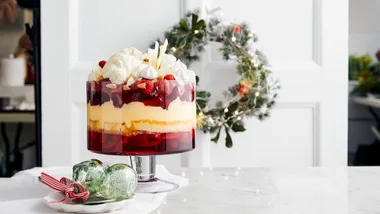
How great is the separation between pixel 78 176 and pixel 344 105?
1.74m

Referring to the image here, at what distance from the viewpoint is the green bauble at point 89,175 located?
Result: 104 cm

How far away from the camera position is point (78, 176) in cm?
108

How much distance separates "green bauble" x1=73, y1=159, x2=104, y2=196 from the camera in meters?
1.04

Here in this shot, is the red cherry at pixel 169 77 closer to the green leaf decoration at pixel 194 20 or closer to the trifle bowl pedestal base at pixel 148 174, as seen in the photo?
the trifle bowl pedestal base at pixel 148 174

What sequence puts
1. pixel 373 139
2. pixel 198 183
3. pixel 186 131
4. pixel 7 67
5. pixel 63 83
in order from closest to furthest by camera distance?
1. pixel 186 131
2. pixel 198 183
3. pixel 63 83
4. pixel 7 67
5. pixel 373 139

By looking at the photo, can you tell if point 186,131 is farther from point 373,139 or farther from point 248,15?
point 373,139

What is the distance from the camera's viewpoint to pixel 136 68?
116cm

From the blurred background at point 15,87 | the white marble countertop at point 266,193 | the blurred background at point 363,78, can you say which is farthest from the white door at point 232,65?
the blurred background at point 363,78

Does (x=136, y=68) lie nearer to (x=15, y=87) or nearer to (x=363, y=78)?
(x=15, y=87)

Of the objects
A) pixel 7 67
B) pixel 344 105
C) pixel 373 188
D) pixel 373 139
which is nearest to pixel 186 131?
pixel 373 188

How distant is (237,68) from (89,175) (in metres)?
1.46

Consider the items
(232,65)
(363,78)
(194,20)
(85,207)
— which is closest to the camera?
(85,207)

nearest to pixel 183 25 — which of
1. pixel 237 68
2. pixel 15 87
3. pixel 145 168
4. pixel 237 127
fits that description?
pixel 237 68

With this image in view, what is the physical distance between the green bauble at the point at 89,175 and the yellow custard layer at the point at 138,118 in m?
0.10
